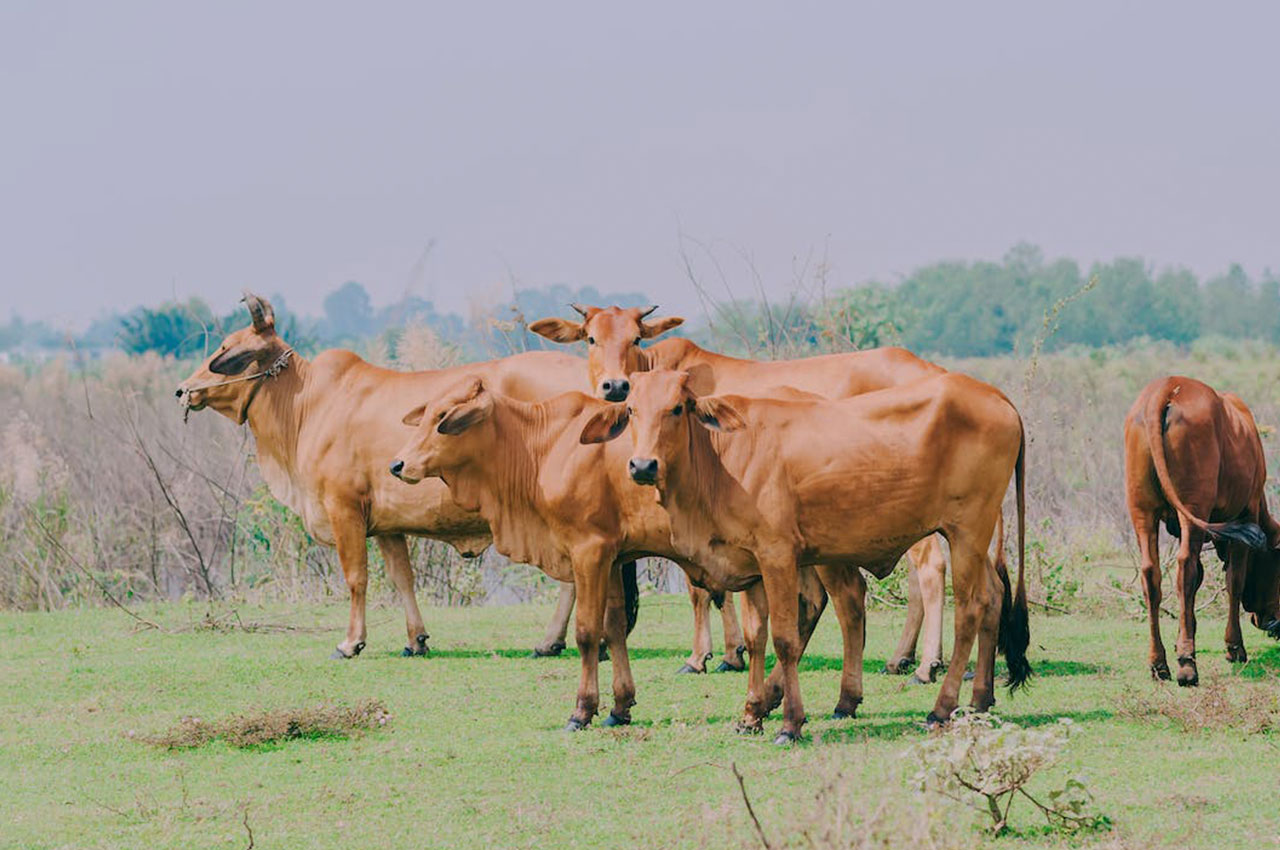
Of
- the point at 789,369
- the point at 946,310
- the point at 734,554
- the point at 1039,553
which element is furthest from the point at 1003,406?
the point at 946,310

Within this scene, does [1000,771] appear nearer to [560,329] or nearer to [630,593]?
[630,593]

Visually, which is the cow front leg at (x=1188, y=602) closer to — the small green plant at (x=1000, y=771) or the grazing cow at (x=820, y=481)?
the grazing cow at (x=820, y=481)

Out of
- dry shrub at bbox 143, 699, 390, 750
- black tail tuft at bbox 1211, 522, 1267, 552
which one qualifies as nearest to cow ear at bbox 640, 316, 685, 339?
dry shrub at bbox 143, 699, 390, 750

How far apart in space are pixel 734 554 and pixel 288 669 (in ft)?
12.4

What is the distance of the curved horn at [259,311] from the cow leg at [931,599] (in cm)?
489

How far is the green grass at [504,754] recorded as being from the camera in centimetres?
690

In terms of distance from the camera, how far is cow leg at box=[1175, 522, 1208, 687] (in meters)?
9.54

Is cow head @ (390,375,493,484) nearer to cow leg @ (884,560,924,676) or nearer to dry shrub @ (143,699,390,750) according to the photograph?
dry shrub @ (143,699,390,750)

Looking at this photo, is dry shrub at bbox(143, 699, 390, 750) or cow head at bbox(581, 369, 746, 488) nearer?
cow head at bbox(581, 369, 746, 488)

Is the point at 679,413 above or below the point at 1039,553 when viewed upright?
above

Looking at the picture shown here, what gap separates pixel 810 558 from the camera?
27.9ft

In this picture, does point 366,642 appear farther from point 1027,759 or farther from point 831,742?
point 1027,759

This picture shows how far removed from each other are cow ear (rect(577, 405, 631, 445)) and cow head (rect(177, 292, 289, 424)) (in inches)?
164

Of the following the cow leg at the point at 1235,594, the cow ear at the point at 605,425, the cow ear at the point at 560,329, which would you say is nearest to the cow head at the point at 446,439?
the cow ear at the point at 605,425
